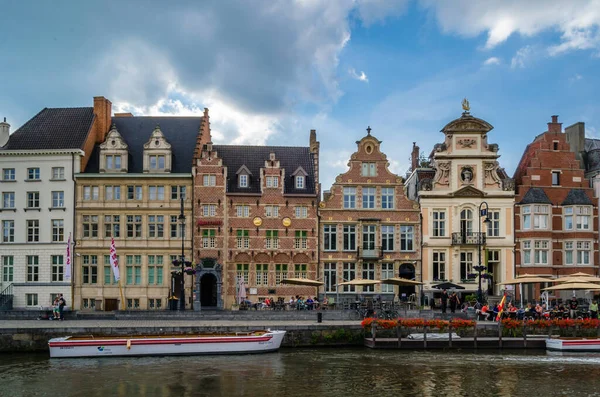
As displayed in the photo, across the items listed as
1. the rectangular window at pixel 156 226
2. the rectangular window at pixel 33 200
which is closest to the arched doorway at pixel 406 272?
the rectangular window at pixel 156 226

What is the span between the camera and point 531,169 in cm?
5138

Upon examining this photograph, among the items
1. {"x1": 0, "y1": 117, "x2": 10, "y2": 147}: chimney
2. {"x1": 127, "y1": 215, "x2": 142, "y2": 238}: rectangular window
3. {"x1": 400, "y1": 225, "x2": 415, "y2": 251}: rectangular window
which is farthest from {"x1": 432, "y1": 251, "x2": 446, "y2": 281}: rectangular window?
{"x1": 0, "y1": 117, "x2": 10, "y2": 147}: chimney

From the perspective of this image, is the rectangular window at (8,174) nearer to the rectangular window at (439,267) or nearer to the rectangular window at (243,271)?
the rectangular window at (243,271)

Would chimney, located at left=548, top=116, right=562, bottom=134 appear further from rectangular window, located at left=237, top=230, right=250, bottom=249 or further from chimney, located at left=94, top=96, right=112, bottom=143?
chimney, located at left=94, top=96, right=112, bottom=143

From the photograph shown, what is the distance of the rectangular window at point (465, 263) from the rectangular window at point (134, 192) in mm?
20628

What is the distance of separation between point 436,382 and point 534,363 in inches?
237

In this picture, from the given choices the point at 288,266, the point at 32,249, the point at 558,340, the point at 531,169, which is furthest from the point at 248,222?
the point at 558,340

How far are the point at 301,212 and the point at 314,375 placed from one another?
73.4ft

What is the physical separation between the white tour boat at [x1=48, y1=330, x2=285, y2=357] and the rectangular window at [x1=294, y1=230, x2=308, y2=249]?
16019 mm

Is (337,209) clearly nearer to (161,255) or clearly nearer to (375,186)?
(375,186)

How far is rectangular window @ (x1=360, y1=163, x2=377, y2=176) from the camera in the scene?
51031 mm

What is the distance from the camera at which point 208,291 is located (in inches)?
1981

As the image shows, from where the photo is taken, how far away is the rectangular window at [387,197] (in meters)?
51.0

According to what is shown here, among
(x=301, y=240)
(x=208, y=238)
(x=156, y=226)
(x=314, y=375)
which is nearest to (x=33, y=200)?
(x=156, y=226)
